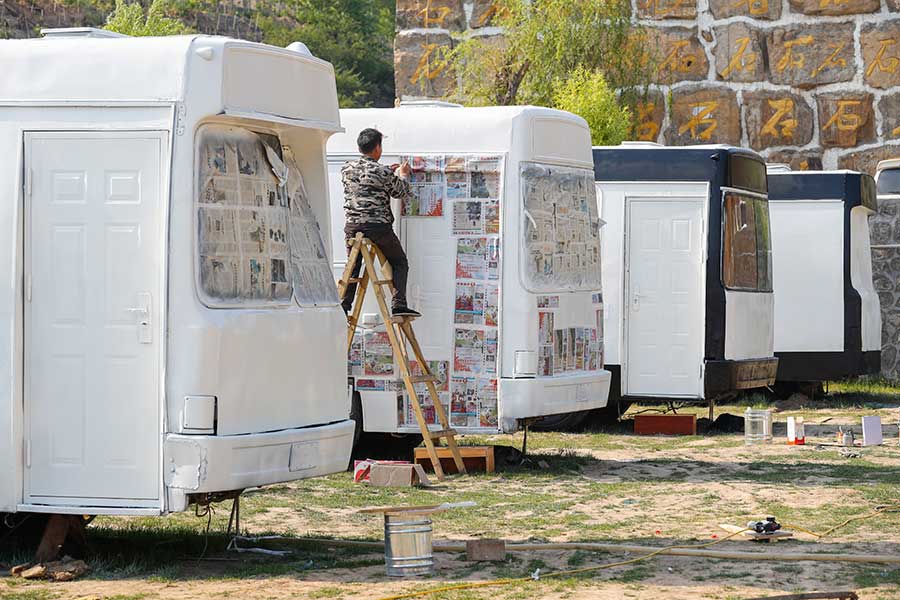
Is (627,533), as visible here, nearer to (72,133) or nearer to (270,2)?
(72,133)

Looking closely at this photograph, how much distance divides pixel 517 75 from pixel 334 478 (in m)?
9.99

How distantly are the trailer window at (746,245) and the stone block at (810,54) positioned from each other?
584 centimetres

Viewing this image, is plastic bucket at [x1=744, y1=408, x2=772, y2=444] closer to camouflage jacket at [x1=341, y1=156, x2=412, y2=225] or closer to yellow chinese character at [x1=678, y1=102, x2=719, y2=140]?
camouflage jacket at [x1=341, y1=156, x2=412, y2=225]

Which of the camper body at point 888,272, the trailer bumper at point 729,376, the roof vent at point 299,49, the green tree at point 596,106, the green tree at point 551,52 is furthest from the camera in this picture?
the green tree at point 551,52

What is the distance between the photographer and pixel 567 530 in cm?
869

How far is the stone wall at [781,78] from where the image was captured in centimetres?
2020

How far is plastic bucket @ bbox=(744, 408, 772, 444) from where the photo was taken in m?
13.5

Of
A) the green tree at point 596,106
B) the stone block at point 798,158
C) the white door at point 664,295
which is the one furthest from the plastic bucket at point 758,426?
the stone block at point 798,158

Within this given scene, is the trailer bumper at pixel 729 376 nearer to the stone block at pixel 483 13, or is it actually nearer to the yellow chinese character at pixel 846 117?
the yellow chinese character at pixel 846 117

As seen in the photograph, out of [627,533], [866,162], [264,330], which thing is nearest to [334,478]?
[627,533]

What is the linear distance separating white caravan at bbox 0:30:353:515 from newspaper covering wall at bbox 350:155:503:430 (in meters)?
3.81

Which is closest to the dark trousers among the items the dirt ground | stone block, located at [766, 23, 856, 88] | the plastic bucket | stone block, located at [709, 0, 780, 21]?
the dirt ground

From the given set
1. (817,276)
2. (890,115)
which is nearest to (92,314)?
(817,276)

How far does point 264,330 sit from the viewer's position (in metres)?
7.31
